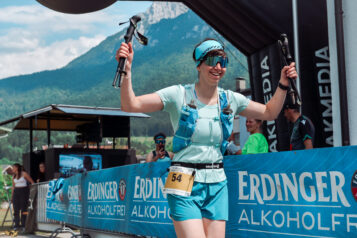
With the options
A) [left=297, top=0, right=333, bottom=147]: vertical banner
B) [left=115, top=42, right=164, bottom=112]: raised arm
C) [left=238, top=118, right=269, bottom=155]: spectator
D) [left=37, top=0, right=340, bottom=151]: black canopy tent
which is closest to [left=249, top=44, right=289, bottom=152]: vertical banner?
[left=37, top=0, right=340, bottom=151]: black canopy tent

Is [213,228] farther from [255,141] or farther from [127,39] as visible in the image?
[255,141]

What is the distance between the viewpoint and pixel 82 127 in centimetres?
2592

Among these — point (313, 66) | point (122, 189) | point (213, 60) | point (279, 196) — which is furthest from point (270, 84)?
point (213, 60)

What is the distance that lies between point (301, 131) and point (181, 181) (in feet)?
12.9

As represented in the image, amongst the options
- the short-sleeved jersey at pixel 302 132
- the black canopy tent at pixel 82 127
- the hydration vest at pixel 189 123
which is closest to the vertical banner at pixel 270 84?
the short-sleeved jersey at pixel 302 132

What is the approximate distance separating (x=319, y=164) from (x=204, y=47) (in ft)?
4.65

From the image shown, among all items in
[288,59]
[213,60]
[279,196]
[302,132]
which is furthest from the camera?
[302,132]


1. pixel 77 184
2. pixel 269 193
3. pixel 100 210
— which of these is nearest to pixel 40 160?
pixel 77 184

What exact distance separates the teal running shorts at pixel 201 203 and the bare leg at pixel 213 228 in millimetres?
27

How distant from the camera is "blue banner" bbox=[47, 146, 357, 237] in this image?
365cm

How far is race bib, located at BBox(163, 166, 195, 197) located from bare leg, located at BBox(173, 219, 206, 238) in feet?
0.59

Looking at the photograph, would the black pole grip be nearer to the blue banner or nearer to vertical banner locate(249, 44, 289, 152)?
the blue banner

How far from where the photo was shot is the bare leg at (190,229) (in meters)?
2.99

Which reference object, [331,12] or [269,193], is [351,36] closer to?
Answer: [331,12]
